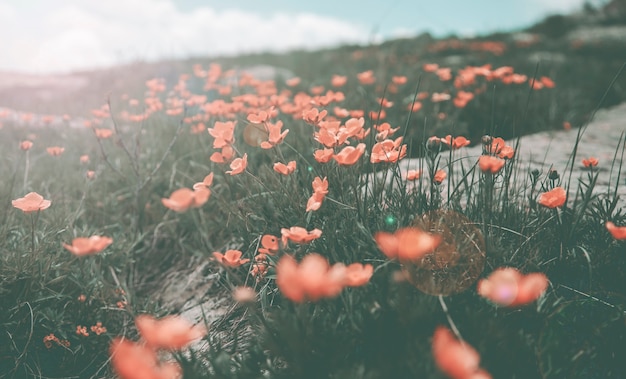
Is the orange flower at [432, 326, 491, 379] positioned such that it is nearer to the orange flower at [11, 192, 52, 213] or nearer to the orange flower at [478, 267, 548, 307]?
the orange flower at [478, 267, 548, 307]

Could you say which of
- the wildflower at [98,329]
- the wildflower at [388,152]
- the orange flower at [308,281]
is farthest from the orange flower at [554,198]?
the wildflower at [98,329]

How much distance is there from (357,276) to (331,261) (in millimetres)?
423

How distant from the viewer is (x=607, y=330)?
57.8 inches

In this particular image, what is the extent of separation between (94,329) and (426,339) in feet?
4.94

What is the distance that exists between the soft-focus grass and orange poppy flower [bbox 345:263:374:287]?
0.12 meters

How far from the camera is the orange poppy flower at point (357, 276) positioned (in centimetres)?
120

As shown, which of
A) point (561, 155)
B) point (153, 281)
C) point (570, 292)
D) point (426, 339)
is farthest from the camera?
point (561, 155)

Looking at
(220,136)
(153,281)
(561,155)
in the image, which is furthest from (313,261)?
(561,155)

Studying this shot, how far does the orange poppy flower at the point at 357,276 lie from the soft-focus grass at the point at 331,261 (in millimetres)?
117

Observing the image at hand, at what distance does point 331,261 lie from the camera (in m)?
1.66

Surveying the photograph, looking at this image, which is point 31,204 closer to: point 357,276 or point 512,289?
point 357,276

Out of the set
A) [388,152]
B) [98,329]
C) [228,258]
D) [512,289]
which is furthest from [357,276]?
[98,329]

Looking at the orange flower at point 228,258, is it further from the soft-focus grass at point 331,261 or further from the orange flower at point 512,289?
the orange flower at point 512,289

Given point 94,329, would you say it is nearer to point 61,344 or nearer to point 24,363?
point 61,344
